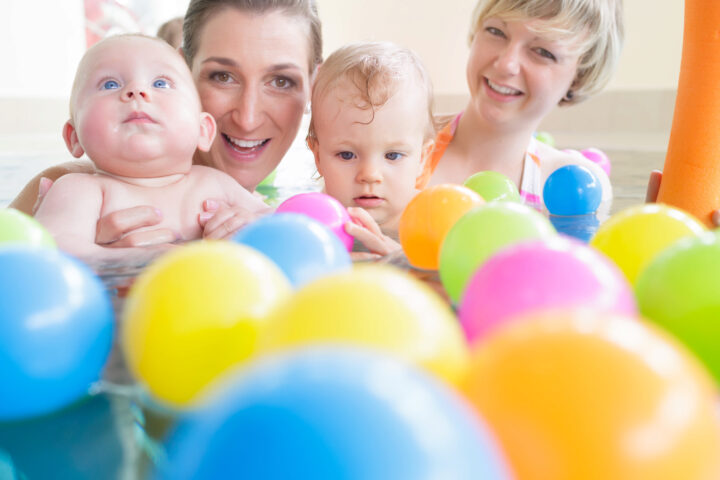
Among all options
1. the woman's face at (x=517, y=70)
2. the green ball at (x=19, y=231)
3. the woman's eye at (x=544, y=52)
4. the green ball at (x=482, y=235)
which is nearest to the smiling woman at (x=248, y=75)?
the woman's face at (x=517, y=70)

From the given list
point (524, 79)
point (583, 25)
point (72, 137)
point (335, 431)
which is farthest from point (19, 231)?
point (583, 25)

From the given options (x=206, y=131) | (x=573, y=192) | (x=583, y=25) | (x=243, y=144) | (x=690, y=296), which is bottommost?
(x=573, y=192)

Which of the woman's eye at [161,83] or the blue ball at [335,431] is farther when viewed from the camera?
the woman's eye at [161,83]

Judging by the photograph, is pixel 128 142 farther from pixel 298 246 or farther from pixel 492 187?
pixel 492 187

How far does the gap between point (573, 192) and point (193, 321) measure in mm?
1597

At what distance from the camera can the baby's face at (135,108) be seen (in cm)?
144


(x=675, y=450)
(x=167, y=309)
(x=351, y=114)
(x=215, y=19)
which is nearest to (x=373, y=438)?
(x=675, y=450)

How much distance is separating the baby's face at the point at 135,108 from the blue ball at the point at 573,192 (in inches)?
43.1

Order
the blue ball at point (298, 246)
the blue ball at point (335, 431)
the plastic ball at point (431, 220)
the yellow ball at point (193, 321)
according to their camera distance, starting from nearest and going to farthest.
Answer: the blue ball at point (335, 431) → the yellow ball at point (193, 321) → the blue ball at point (298, 246) → the plastic ball at point (431, 220)

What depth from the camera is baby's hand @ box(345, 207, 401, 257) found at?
143 cm

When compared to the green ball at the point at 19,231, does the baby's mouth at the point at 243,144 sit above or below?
below

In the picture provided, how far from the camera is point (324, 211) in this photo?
4.74ft

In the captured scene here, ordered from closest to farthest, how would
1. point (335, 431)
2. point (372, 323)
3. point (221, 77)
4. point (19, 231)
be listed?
point (335, 431)
point (372, 323)
point (19, 231)
point (221, 77)

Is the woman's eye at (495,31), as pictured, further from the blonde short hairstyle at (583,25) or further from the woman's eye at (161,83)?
the woman's eye at (161,83)
